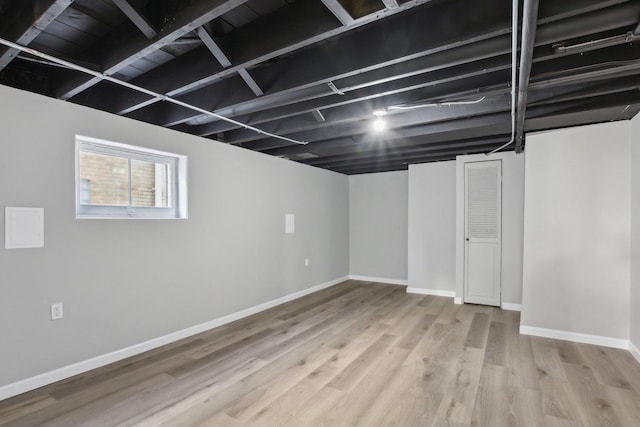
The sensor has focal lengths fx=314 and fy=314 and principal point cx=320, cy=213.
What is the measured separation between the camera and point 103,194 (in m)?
2.96

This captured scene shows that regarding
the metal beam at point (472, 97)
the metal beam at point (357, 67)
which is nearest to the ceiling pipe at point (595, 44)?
the metal beam at point (357, 67)

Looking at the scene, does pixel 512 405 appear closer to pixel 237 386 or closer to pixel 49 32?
pixel 237 386

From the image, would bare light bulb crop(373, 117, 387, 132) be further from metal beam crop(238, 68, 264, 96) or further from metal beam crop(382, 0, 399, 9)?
metal beam crop(382, 0, 399, 9)

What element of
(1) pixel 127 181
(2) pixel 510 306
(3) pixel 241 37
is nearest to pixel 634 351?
(2) pixel 510 306

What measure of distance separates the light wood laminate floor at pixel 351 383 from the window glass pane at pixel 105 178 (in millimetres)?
1515

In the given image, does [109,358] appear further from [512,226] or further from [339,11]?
[512,226]

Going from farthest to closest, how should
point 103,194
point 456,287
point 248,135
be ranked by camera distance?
point 456,287 < point 248,135 < point 103,194

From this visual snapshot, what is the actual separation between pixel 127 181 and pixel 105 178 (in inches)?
7.8

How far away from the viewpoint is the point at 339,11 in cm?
153

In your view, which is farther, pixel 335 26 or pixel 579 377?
pixel 579 377

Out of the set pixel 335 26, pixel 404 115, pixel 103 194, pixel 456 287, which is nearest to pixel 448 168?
pixel 456 287

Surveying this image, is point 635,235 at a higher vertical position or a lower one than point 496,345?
higher

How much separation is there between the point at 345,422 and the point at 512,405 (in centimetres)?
Result: 123

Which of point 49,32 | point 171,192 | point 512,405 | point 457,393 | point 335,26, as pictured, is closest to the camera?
point 335,26
